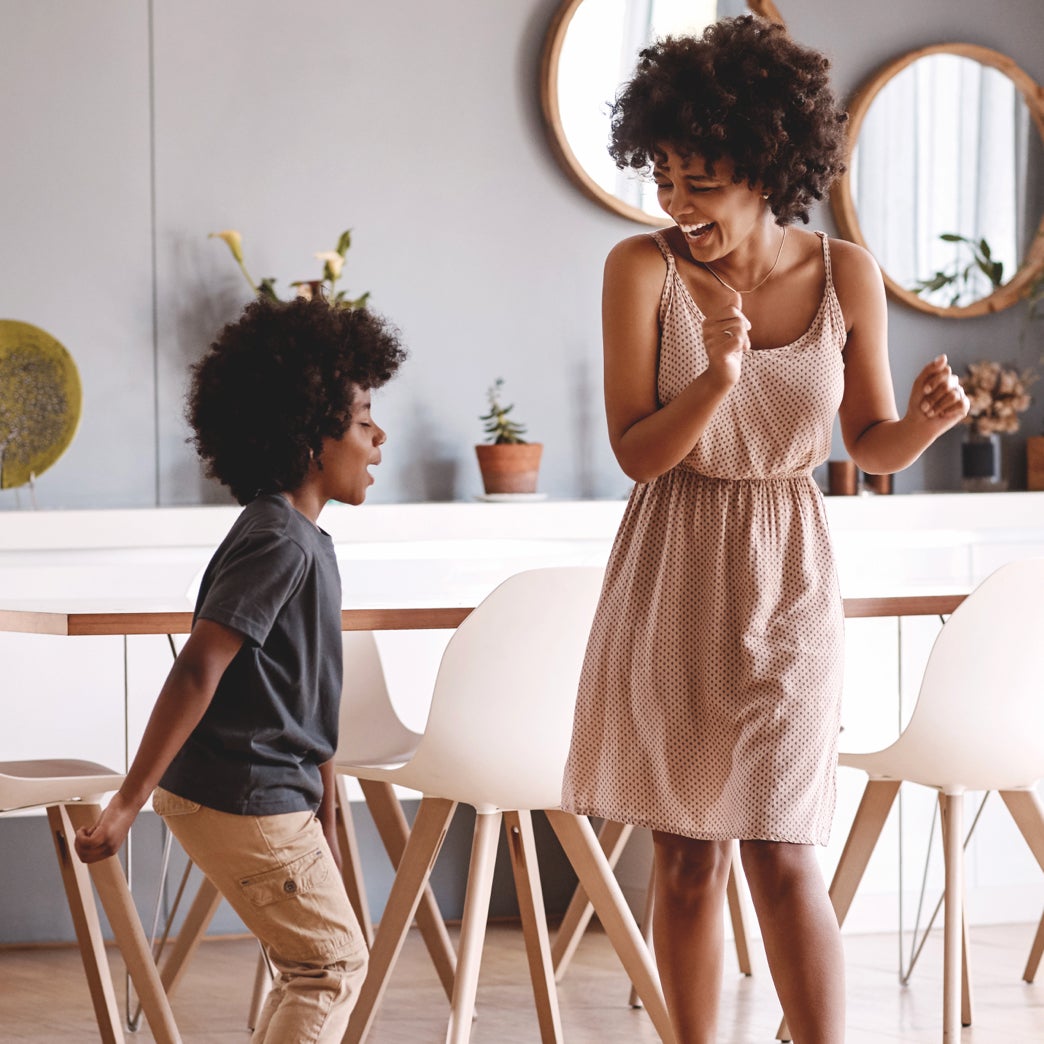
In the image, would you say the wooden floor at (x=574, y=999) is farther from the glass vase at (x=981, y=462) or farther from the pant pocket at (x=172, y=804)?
the glass vase at (x=981, y=462)

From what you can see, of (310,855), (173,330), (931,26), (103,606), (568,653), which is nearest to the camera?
(310,855)

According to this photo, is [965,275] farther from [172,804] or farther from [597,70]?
[172,804]

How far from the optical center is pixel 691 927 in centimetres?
168

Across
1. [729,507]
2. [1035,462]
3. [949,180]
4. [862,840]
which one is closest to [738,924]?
[862,840]

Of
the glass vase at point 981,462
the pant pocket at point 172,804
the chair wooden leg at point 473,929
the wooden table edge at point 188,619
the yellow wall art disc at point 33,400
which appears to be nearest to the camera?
the pant pocket at point 172,804

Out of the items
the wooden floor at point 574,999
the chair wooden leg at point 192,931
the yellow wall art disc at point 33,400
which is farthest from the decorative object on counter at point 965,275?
the chair wooden leg at point 192,931

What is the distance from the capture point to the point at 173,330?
11.4ft

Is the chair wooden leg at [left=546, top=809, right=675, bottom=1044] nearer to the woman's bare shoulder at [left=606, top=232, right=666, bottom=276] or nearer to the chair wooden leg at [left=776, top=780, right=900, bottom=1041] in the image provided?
the chair wooden leg at [left=776, top=780, right=900, bottom=1041]

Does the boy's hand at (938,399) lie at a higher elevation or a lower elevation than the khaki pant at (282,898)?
higher

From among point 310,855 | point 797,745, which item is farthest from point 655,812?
point 310,855

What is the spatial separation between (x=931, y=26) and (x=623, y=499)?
1512mm

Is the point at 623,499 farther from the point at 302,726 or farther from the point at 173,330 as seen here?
the point at 302,726

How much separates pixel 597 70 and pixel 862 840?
6.67ft

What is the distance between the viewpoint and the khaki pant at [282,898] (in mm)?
1549
